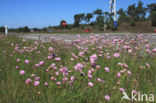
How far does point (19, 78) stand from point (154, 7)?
84.0 metres

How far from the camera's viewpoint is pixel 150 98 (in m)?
2.39

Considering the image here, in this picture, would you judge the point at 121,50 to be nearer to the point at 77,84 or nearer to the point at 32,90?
the point at 77,84

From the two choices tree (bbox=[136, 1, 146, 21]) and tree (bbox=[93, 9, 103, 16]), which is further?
tree (bbox=[136, 1, 146, 21])

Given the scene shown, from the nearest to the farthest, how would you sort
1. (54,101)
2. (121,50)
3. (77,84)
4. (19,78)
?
(54,101)
(77,84)
(19,78)
(121,50)

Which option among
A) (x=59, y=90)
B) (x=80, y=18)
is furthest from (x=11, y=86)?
(x=80, y=18)

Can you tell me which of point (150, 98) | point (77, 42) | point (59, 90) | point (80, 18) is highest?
point (80, 18)

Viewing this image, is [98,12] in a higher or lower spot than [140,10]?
lower

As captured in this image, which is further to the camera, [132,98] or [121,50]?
[121,50]

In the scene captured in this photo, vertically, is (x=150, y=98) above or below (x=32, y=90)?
below

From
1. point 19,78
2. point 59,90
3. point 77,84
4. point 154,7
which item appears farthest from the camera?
point 154,7

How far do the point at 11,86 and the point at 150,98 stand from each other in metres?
1.76

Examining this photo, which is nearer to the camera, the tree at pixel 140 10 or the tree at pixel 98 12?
the tree at pixel 98 12

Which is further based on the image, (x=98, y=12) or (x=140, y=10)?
(x=140, y=10)

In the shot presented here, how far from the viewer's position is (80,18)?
3073 inches
